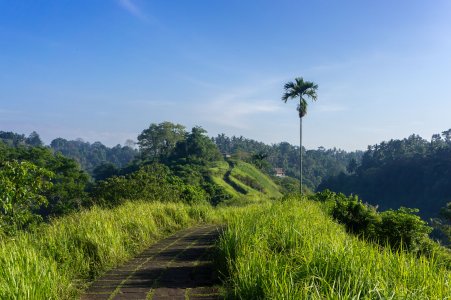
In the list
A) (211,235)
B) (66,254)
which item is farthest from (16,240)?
(211,235)

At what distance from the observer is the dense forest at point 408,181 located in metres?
85.0

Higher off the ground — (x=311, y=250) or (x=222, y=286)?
(x=311, y=250)

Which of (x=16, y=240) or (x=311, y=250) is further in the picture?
(x=16, y=240)

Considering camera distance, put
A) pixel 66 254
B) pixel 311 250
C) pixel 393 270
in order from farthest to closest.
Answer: pixel 66 254 < pixel 311 250 < pixel 393 270

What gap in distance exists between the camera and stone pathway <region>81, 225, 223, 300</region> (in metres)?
4.39

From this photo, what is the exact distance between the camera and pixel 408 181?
94.6 m

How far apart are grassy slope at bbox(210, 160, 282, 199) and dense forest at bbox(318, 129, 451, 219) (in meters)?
23.3

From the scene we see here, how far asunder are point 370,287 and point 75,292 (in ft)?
10.5

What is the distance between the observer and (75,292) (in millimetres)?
4484

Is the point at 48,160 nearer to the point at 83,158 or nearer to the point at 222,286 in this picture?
the point at 222,286

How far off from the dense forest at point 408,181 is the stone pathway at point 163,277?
276 ft

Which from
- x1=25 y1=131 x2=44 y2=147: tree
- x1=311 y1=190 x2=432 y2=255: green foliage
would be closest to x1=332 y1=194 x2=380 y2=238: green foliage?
x1=311 y1=190 x2=432 y2=255: green foliage

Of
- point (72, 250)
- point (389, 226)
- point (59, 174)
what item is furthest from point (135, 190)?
point (59, 174)

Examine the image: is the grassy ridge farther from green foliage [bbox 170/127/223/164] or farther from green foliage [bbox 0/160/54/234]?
green foliage [bbox 170/127/223/164]
